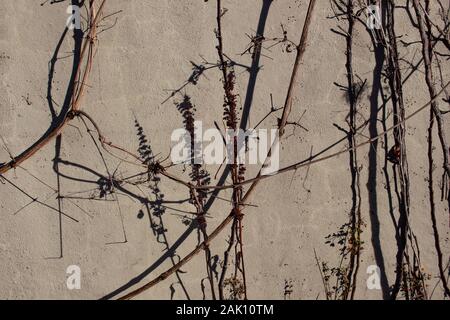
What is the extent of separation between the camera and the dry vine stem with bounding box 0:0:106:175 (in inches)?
116

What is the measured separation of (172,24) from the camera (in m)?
3.03

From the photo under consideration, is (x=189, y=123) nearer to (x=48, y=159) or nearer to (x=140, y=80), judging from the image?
(x=140, y=80)

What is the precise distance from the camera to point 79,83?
2.97 meters

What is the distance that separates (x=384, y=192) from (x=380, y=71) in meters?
0.69

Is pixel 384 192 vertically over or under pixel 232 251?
over

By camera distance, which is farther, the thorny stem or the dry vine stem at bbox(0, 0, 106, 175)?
the thorny stem

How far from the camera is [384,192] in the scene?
10.3 feet

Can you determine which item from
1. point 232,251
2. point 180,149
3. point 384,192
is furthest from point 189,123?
point 384,192

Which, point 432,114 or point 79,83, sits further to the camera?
point 432,114

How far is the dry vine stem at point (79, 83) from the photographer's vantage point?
2.94 metres

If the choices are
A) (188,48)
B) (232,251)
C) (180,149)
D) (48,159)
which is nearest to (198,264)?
(232,251)

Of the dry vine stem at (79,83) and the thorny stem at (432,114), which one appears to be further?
the thorny stem at (432,114)
